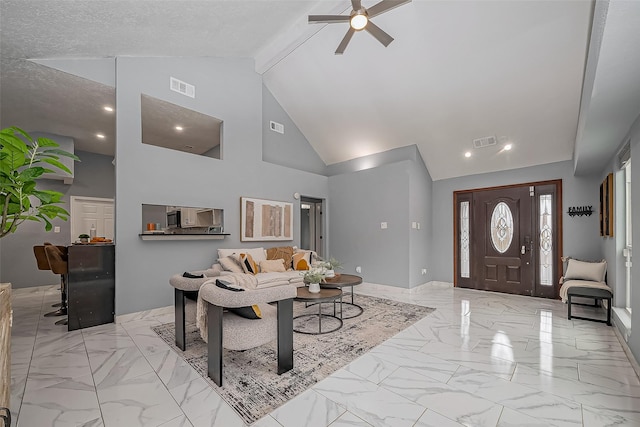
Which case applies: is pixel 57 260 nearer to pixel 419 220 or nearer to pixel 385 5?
pixel 385 5

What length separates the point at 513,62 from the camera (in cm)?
392

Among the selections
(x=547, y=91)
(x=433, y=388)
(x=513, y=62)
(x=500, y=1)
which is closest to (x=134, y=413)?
(x=433, y=388)

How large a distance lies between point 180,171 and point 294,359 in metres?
3.38

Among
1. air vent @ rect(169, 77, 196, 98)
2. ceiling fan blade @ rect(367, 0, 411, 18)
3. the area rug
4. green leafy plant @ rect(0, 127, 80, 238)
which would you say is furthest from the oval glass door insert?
green leafy plant @ rect(0, 127, 80, 238)

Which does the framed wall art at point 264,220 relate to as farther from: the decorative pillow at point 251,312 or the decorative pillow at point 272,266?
the decorative pillow at point 251,312

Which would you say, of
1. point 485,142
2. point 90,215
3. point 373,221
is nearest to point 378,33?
point 485,142

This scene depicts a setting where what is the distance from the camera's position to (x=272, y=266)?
519cm

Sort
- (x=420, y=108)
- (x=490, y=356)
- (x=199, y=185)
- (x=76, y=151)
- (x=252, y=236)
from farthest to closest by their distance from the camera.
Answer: (x=76, y=151) → (x=252, y=236) → (x=420, y=108) → (x=199, y=185) → (x=490, y=356)

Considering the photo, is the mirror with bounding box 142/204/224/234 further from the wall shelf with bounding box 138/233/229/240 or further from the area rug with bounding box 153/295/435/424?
the area rug with bounding box 153/295/435/424

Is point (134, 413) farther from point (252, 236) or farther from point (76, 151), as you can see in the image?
point (76, 151)

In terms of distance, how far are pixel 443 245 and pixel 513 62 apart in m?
3.79

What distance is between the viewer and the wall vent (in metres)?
6.39

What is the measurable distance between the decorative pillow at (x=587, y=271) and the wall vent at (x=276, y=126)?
5.95 m

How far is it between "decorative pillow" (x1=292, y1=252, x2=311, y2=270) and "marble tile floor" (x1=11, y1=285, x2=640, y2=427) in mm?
2402
